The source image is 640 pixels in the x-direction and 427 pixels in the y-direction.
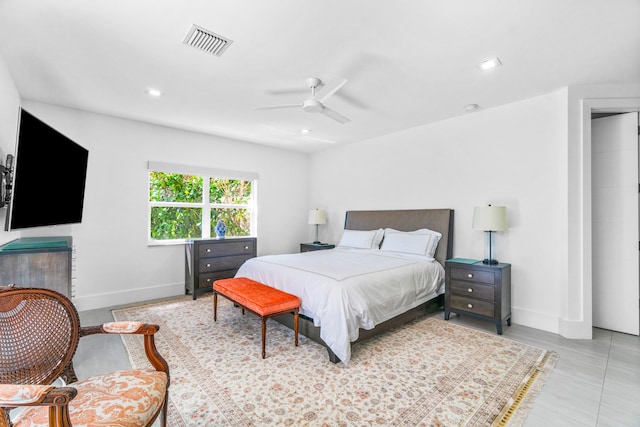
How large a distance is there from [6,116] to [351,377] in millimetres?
3817

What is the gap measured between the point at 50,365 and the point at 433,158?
14.4 ft

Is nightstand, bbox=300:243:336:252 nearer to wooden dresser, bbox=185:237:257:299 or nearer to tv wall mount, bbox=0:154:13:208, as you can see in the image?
wooden dresser, bbox=185:237:257:299

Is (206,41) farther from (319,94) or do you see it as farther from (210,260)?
(210,260)

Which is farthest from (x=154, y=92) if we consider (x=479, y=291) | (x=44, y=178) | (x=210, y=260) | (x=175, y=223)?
(x=479, y=291)

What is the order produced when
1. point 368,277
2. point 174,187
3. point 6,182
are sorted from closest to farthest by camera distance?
point 6,182 → point 368,277 → point 174,187

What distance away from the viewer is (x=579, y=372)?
2342 mm

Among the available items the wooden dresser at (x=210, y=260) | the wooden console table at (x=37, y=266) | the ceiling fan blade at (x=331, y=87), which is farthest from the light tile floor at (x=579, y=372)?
the ceiling fan blade at (x=331, y=87)

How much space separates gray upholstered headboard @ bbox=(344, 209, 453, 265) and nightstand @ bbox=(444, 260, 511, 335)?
0.53m

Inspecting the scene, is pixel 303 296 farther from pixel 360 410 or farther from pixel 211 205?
pixel 211 205

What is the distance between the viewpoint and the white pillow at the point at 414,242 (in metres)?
3.92

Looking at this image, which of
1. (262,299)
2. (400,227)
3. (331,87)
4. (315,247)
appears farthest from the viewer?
(315,247)

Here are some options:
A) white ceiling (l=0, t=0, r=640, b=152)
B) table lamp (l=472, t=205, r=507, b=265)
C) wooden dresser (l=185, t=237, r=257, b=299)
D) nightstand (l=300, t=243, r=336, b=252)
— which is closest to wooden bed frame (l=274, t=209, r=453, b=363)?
nightstand (l=300, t=243, r=336, b=252)

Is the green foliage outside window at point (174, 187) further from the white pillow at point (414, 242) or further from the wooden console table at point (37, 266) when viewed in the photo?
the white pillow at point (414, 242)

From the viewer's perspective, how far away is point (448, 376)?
2289 mm
